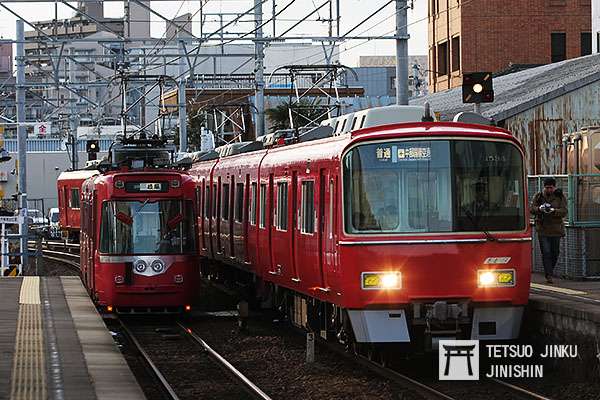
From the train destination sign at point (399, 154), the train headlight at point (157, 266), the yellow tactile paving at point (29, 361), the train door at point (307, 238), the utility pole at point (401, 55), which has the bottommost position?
the yellow tactile paving at point (29, 361)

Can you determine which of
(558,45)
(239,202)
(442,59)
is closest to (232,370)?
(239,202)

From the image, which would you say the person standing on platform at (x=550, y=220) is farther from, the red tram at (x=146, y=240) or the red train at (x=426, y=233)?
the red tram at (x=146, y=240)

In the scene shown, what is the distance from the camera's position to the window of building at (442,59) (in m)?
61.6

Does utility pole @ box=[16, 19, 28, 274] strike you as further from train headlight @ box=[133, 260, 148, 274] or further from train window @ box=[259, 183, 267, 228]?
train window @ box=[259, 183, 267, 228]

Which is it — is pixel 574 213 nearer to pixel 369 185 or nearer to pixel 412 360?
pixel 412 360

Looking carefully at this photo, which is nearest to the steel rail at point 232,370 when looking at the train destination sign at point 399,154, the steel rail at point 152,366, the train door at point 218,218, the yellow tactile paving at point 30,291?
the steel rail at point 152,366

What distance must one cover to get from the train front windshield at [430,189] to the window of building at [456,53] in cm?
4417

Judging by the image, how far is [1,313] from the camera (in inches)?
803

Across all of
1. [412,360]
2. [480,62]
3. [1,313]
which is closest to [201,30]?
[1,313]

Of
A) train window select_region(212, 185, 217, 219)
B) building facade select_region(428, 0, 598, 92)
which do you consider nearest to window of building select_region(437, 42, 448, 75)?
building facade select_region(428, 0, 598, 92)

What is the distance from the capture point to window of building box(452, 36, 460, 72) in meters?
59.2

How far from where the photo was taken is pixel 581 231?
2062cm

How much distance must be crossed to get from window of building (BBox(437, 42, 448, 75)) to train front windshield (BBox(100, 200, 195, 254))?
4095cm

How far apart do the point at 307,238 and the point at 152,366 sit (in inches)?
99.7
